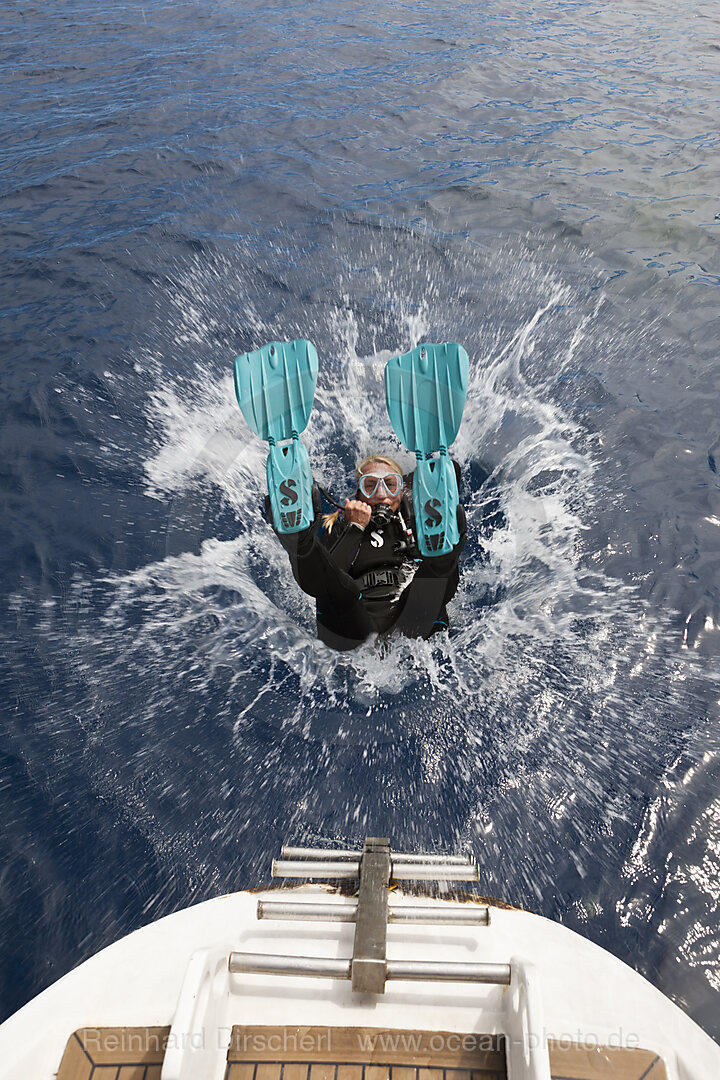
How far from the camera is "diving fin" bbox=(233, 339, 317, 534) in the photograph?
4023 millimetres

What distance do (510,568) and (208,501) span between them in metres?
2.40

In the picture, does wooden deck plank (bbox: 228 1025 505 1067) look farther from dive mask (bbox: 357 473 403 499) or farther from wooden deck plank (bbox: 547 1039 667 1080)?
→ dive mask (bbox: 357 473 403 499)

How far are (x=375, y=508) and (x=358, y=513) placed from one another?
28 centimetres

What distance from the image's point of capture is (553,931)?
7.67 feet

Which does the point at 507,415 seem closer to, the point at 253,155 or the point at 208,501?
the point at 208,501

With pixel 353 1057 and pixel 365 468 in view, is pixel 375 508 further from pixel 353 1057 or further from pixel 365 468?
pixel 353 1057

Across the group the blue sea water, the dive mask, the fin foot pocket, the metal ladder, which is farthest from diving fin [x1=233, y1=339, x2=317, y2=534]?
the metal ladder

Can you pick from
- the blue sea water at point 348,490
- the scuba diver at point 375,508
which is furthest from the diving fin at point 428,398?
the blue sea water at point 348,490

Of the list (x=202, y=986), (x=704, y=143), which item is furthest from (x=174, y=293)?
(x=704, y=143)

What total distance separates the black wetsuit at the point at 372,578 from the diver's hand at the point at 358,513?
0.18ft

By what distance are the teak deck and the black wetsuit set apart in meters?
2.28

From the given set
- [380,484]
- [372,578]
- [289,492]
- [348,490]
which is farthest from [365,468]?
[289,492]

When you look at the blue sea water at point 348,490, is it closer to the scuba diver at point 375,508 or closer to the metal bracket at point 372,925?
the scuba diver at point 375,508

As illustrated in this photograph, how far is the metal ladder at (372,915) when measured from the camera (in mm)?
1951
